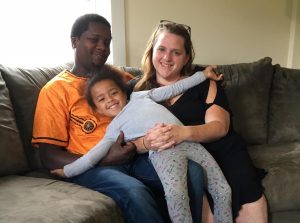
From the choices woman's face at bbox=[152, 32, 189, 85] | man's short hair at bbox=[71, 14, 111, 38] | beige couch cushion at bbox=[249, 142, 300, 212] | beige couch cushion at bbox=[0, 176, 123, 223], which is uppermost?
man's short hair at bbox=[71, 14, 111, 38]

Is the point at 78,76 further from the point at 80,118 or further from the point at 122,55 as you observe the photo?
the point at 122,55

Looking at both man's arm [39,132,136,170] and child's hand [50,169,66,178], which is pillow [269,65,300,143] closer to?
man's arm [39,132,136,170]

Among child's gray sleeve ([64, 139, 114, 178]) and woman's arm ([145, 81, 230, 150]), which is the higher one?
woman's arm ([145, 81, 230, 150])

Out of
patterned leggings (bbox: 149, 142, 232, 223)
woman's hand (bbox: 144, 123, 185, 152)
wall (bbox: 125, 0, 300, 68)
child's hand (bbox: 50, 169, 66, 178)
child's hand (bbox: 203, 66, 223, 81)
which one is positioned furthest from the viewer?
wall (bbox: 125, 0, 300, 68)

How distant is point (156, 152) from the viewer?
4.63 ft

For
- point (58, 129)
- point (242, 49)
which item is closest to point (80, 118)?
point (58, 129)

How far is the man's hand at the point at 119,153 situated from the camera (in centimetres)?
147

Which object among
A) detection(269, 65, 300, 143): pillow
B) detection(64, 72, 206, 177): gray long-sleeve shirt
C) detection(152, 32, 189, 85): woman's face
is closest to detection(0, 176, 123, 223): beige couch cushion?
detection(64, 72, 206, 177): gray long-sleeve shirt

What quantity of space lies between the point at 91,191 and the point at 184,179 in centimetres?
36

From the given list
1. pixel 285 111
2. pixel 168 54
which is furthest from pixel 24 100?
pixel 285 111

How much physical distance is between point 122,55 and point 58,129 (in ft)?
3.45

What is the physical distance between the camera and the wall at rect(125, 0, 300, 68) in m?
2.49

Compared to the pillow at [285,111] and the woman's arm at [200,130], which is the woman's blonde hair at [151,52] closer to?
the woman's arm at [200,130]

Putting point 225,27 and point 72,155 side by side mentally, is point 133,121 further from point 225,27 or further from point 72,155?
point 225,27
